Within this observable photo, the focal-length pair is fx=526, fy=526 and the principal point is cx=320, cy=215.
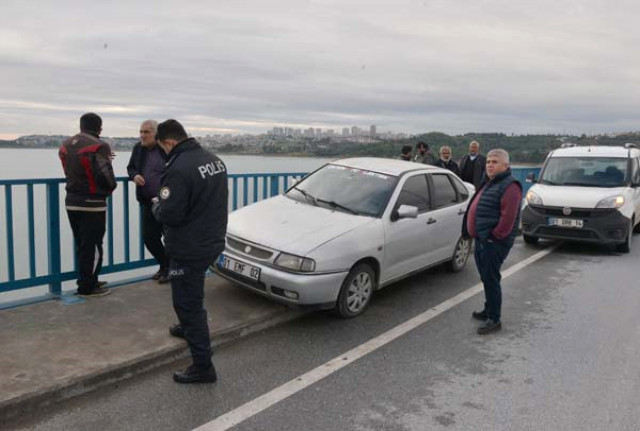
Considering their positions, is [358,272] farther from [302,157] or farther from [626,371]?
[302,157]

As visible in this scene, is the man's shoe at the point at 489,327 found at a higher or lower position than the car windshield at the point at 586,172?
lower

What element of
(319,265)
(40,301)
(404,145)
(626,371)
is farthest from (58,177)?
(404,145)

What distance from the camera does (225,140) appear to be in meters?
7.36

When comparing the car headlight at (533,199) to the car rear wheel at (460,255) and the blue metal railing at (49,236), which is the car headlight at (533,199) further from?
the blue metal railing at (49,236)

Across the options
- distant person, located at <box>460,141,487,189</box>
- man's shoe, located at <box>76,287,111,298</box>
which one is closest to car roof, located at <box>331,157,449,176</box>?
man's shoe, located at <box>76,287,111,298</box>

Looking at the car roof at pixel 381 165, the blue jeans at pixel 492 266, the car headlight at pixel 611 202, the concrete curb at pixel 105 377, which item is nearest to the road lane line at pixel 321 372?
the blue jeans at pixel 492 266

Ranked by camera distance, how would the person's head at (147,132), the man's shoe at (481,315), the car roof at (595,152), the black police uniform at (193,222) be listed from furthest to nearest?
the car roof at (595,152), the person's head at (147,132), the man's shoe at (481,315), the black police uniform at (193,222)

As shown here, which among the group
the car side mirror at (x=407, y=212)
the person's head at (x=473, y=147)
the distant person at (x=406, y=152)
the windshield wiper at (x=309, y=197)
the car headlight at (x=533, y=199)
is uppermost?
the person's head at (x=473, y=147)

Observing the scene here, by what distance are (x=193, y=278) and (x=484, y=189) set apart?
3138 millimetres

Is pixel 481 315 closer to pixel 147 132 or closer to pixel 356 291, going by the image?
pixel 356 291

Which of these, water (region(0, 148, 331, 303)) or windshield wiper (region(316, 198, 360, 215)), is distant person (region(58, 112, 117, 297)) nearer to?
Answer: water (region(0, 148, 331, 303))

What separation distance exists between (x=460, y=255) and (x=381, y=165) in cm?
195

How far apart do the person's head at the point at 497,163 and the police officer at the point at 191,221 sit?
280cm

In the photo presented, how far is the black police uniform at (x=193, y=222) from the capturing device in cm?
367
